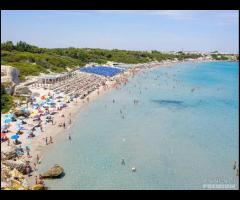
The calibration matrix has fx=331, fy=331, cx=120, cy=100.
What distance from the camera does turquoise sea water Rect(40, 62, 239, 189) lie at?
20625mm

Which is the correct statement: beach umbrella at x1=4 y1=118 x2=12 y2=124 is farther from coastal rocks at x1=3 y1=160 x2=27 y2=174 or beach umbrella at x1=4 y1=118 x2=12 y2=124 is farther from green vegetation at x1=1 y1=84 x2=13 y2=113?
coastal rocks at x1=3 y1=160 x2=27 y2=174

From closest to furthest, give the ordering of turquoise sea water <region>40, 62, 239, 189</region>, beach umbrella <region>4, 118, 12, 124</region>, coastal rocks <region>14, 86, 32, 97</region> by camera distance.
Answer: turquoise sea water <region>40, 62, 239, 189</region>, beach umbrella <region>4, 118, 12, 124</region>, coastal rocks <region>14, 86, 32, 97</region>

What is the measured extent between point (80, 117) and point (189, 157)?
13969 millimetres

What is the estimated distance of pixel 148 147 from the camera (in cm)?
2672

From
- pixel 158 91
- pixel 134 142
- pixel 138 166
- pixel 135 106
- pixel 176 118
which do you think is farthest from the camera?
pixel 158 91

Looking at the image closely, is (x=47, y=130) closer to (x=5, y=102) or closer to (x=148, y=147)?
(x=5, y=102)

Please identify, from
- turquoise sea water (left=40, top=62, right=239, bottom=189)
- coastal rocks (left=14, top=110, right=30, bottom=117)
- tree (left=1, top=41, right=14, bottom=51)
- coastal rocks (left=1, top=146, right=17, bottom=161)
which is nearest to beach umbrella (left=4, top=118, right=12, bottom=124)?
coastal rocks (left=14, top=110, right=30, bottom=117)

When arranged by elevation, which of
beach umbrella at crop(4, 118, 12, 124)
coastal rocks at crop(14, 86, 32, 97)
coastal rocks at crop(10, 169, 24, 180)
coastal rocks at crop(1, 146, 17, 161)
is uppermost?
coastal rocks at crop(14, 86, 32, 97)

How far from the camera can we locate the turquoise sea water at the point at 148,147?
2062 cm

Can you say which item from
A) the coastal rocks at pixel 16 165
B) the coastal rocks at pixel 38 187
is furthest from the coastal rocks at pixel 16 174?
the coastal rocks at pixel 38 187

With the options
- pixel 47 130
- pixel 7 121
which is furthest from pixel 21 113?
pixel 47 130
